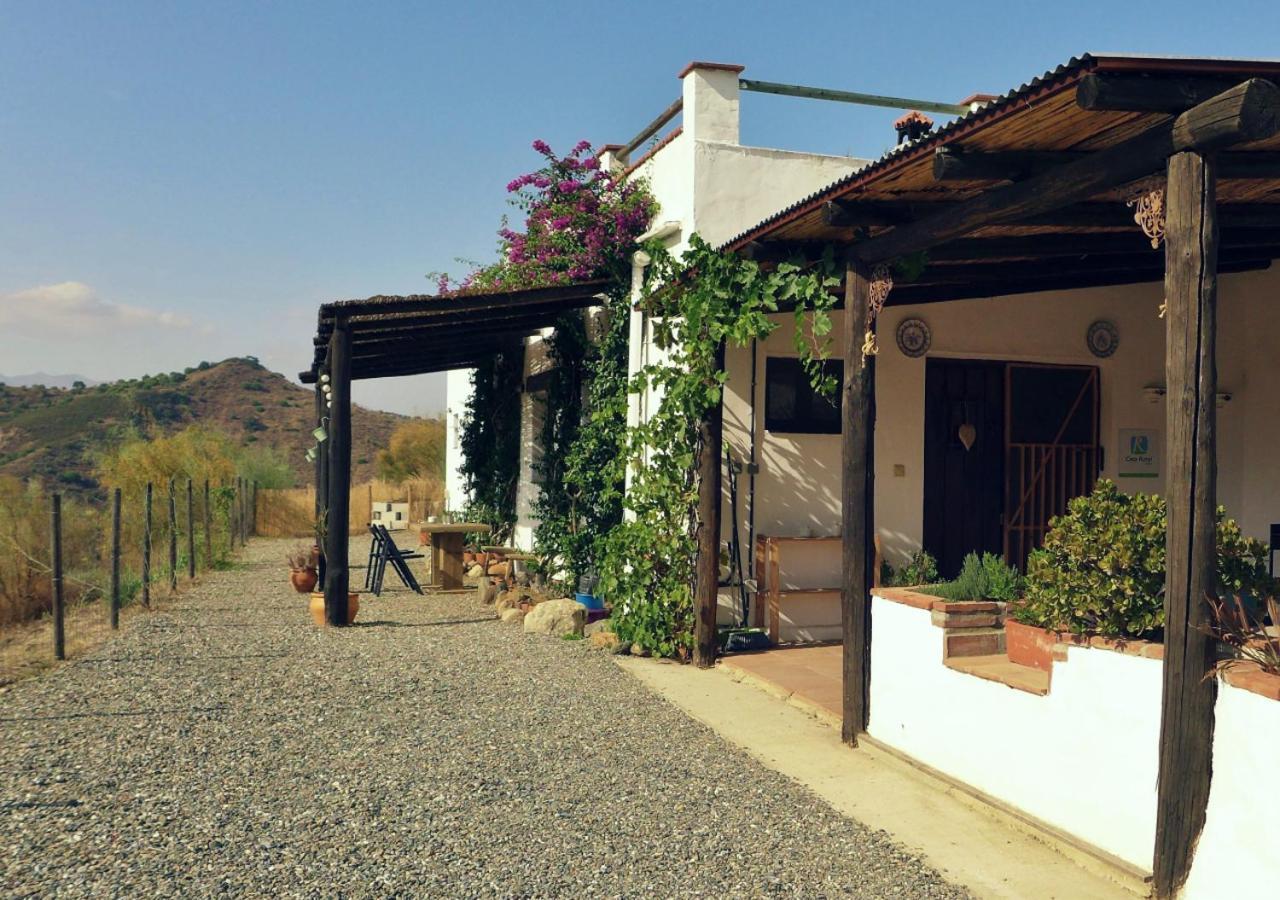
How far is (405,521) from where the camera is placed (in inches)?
914

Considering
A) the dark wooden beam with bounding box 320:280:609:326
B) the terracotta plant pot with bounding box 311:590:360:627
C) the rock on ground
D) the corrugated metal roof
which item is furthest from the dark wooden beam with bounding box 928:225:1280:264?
the terracotta plant pot with bounding box 311:590:360:627

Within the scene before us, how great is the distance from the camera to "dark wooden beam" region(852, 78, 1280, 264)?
3.39 m

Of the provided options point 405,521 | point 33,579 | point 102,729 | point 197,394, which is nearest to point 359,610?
point 33,579

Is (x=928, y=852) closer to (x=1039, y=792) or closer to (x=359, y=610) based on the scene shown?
(x=1039, y=792)

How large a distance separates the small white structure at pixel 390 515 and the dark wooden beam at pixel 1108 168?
1798cm

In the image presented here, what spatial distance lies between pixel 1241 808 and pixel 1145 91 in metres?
2.37

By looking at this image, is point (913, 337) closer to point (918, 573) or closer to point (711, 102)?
point (918, 573)

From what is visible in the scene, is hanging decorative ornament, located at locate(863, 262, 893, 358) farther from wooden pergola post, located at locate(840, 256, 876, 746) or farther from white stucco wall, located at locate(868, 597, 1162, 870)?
white stucco wall, located at locate(868, 597, 1162, 870)

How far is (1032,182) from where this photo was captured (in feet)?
14.5

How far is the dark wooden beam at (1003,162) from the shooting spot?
170 inches

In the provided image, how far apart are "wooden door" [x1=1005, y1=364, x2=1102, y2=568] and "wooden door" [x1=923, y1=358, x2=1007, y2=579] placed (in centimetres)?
10

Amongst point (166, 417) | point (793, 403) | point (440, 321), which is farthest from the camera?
point (166, 417)

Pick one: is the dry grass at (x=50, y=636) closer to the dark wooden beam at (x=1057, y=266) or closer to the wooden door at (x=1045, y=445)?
the dark wooden beam at (x=1057, y=266)

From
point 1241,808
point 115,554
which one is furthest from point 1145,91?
point 115,554
